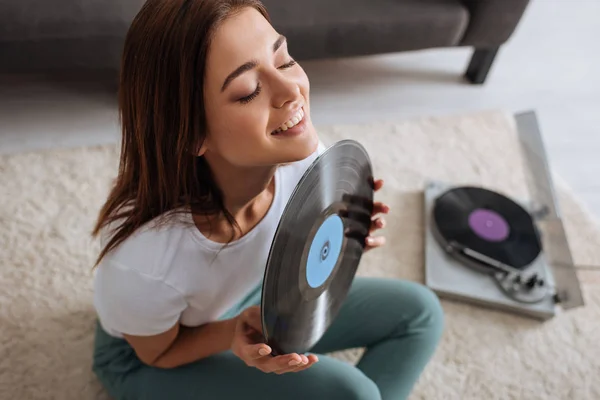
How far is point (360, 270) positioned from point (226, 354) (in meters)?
0.58

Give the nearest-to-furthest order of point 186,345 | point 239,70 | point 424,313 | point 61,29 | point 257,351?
point 239,70, point 257,351, point 186,345, point 424,313, point 61,29

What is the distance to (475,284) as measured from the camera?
4.43ft

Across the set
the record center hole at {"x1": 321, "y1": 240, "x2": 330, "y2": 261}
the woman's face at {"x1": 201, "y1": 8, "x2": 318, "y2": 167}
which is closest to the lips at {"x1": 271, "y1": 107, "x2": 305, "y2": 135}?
the woman's face at {"x1": 201, "y1": 8, "x2": 318, "y2": 167}

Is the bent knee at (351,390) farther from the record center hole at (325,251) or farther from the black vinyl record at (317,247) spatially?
the record center hole at (325,251)

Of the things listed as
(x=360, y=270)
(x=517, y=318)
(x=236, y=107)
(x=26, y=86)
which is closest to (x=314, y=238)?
(x=236, y=107)

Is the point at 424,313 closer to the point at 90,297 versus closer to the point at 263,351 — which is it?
the point at 263,351

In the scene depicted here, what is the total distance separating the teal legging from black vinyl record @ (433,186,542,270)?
394mm

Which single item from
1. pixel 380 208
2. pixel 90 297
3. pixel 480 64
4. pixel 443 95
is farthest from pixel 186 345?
pixel 480 64

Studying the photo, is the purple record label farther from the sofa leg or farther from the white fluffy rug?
the sofa leg

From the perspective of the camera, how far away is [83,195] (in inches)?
56.2

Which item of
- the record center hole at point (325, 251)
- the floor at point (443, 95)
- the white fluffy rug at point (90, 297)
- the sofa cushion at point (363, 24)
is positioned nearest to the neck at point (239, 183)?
the record center hole at point (325, 251)

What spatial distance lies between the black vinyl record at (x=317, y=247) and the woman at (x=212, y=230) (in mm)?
35

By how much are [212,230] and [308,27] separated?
2.88 ft

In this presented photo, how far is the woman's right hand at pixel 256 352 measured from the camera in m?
0.70
